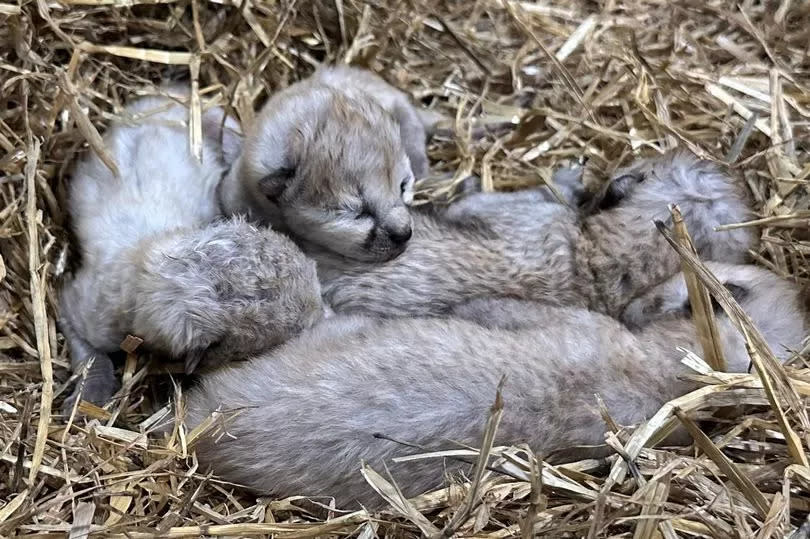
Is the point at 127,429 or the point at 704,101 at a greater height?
the point at 704,101

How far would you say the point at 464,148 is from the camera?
3773 mm

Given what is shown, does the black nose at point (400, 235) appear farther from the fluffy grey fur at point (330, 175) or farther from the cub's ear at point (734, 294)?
the cub's ear at point (734, 294)

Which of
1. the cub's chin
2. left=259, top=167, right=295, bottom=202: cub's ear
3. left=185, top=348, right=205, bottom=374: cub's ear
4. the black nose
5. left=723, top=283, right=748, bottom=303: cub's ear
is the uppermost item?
left=259, top=167, right=295, bottom=202: cub's ear

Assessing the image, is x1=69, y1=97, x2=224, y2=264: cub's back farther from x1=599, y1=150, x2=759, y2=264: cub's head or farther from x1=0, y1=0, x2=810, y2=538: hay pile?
x1=599, y1=150, x2=759, y2=264: cub's head

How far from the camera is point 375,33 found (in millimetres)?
3969

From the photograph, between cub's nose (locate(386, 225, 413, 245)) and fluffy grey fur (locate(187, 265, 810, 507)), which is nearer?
fluffy grey fur (locate(187, 265, 810, 507))

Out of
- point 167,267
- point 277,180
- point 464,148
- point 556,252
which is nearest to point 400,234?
point 277,180

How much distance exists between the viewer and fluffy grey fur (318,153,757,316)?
301cm

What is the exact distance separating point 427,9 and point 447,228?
150cm

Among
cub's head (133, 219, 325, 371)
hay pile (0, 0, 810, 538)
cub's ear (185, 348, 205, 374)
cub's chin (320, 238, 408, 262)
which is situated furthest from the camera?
cub's chin (320, 238, 408, 262)

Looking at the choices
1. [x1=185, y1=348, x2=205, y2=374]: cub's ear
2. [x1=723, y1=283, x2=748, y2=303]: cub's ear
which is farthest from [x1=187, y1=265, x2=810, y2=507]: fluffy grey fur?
[x1=723, y1=283, x2=748, y2=303]: cub's ear

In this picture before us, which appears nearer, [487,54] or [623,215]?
[623,215]

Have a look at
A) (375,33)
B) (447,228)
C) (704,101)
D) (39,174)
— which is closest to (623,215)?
(447,228)

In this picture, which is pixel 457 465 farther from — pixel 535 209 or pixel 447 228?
pixel 535 209
